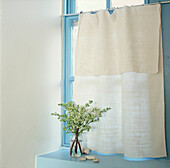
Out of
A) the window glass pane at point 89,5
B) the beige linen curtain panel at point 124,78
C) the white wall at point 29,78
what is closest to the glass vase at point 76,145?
the beige linen curtain panel at point 124,78

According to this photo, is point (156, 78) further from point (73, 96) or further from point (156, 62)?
point (73, 96)

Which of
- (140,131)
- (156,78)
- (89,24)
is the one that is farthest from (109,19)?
(140,131)

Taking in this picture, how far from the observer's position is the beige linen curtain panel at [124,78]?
1.81 metres

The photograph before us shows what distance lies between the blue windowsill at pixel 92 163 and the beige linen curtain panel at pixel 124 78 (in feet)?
0.23

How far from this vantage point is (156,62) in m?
1.85

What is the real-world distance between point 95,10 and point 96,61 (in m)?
0.54

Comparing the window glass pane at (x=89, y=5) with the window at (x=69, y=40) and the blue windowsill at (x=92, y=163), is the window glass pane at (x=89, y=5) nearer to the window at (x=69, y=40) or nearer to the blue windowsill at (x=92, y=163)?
the window at (x=69, y=40)

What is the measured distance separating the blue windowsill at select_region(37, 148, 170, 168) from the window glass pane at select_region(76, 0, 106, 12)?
4.36 feet

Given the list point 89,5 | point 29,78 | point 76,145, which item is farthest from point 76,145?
point 89,5

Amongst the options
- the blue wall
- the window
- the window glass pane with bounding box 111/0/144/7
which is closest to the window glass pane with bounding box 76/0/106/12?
the window

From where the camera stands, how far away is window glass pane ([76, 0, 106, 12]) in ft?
7.23

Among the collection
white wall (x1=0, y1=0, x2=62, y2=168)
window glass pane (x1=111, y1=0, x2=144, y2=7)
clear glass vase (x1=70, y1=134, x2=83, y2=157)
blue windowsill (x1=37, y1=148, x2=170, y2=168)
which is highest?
window glass pane (x1=111, y1=0, x2=144, y2=7)

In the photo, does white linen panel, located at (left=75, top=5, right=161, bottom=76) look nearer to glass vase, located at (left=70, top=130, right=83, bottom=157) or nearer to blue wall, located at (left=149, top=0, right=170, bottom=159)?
blue wall, located at (left=149, top=0, right=170, bottom=159)

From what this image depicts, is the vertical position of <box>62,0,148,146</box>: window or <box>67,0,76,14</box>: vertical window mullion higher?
<box>67,0,76,14</box>: vertical window mullion
